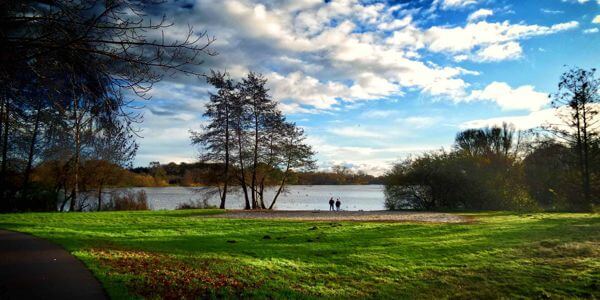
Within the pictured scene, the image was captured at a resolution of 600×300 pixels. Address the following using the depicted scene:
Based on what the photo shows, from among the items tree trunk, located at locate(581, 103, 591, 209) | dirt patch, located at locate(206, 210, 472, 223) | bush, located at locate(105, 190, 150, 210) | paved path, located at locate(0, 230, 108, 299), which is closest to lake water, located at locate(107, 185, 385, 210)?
bush, located at locate(105, 190, 150, 210)

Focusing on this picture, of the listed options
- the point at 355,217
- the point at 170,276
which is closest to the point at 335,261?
the point at 170,276

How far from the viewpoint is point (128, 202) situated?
1215 inches

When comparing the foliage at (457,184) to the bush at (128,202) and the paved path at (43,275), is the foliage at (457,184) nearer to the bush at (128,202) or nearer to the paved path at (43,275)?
the bush at (128,202)

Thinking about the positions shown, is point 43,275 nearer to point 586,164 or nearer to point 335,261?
point 335,261

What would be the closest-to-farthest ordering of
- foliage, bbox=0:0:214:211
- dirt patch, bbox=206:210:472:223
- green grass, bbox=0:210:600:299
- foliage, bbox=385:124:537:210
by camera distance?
foliage, bbox=0:0:214:211
green grass, bbox=0:210:600:299
dirt patch, bbox=206:210:472:223
foliage, bbox=385:124:537:210

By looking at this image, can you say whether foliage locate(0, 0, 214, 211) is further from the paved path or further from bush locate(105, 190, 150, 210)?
bush locate(105, 190, 150, 210)

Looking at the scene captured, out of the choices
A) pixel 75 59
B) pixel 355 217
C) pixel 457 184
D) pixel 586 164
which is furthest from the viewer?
pixel 457 184

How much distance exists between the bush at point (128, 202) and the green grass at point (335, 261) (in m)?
13.4

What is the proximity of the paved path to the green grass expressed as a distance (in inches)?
12.0

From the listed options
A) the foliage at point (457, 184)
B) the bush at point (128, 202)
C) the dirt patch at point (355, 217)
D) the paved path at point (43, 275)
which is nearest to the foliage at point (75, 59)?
the paved path at point (43, 275)

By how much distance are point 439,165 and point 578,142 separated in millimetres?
10959

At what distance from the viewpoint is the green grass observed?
8.12 m

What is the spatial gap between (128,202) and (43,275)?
2502cm

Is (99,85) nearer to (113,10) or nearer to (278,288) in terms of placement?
(113,10)
